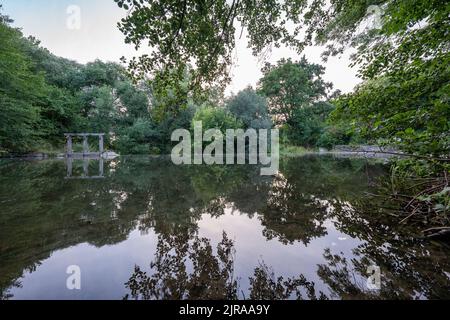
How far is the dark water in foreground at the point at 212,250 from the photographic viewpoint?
5.81 feet

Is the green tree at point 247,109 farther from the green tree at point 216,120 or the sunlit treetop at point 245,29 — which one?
the sunlit treetop at point 245,29

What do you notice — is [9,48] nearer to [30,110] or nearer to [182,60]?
[30,110]

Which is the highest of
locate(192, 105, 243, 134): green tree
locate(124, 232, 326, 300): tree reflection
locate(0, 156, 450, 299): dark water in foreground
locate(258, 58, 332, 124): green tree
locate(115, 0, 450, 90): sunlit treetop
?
locate(258, 58, 332, 124): green tree

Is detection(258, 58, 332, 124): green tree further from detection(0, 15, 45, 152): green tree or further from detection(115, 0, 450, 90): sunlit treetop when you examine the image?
detection(115, 0, 450, 90): sunlit treetop

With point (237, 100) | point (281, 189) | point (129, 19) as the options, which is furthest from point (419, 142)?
point (237, 100)

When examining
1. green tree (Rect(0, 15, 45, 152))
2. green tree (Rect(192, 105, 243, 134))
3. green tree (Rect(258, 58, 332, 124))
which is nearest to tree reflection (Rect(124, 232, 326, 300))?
green tree (Rect(0, 15, 45, 152))

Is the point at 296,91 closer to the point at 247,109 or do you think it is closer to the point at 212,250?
the point at 247,109

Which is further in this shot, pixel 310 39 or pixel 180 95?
pixel 310 39

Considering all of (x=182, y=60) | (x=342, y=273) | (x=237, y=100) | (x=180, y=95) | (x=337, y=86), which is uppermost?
(x=337, y=86)

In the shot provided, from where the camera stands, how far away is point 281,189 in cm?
600

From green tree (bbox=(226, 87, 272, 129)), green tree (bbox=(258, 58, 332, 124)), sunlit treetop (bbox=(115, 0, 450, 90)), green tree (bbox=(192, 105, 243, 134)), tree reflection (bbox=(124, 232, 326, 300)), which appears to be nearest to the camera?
tree reflection (bbox=(124, 232, 326, 300))

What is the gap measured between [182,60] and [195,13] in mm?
602

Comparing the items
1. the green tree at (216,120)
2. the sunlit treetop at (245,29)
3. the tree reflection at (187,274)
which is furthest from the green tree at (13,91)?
the tree reflection at (187,274)

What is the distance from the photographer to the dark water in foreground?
5.81 feet
